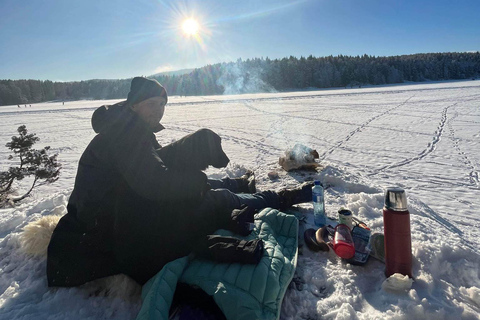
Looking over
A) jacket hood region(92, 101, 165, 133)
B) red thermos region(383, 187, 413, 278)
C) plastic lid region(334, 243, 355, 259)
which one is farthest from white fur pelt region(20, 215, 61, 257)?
red thermos region(383, 187, 413, 278)

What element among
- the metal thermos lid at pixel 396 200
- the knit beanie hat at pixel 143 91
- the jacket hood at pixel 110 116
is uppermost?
the knit beanie hat at pixel 143 91

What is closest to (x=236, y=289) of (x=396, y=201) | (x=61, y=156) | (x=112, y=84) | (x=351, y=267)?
(x=351, y=267)

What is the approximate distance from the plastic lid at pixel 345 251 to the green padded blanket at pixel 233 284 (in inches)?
18.0

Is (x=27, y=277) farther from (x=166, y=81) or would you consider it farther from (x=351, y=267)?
(x=166, y=81)

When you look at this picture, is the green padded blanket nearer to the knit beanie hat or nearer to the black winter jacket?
the black winter jacket

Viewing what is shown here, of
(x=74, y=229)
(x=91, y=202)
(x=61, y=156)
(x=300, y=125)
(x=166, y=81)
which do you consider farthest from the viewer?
(x=166, y=81)

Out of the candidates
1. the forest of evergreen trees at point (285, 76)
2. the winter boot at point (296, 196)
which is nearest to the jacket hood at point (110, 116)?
the winter boot at point (296, 196)

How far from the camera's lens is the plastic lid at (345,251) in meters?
2.27

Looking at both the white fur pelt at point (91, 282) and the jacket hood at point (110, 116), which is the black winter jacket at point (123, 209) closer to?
the jacket hood at point (110, 116)

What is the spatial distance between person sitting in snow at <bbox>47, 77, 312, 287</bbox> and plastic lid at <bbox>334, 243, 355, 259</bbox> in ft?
3.36

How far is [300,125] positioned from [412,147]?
541 cm

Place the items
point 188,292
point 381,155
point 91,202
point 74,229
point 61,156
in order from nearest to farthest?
point 188,292 < point 91,202 < point 74,229 < point 381,155 < point 61,156

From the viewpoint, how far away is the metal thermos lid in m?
1.89

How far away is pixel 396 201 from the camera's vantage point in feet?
6.25
